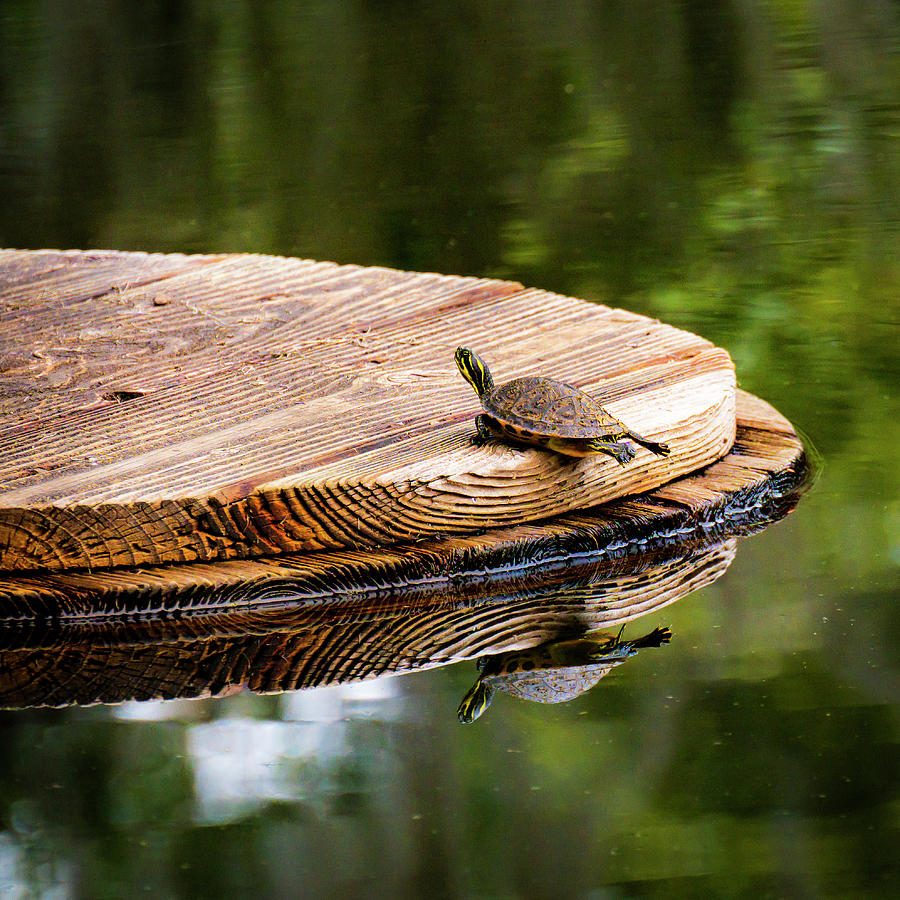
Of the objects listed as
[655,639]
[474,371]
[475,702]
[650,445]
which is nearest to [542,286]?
A: [474,371]

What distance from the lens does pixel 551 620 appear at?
1.47m

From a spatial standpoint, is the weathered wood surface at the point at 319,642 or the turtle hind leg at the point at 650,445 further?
the turtle hind leg at the point at 650,445

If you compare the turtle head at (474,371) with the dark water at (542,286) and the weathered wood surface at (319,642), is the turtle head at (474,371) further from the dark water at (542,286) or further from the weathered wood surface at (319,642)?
the dark water at (542,286)

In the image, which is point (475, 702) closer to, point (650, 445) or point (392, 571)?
point (392, 571)

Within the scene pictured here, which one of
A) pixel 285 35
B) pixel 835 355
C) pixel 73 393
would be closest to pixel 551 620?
pixel 73 393

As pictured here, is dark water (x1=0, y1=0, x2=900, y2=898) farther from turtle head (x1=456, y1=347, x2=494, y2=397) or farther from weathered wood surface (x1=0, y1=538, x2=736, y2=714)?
turtle head (x1=456, y1=347, x2=494, y2=397)

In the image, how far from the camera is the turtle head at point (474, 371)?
177cm

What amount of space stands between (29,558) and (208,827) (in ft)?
1.67

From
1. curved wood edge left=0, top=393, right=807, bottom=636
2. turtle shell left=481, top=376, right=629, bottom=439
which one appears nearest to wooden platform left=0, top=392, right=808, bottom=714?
curved wood edge left=0, top=393, right=807, bottom=636

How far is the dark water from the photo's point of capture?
1.06 meters

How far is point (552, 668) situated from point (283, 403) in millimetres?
643

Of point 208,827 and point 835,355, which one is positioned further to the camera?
point 835,355

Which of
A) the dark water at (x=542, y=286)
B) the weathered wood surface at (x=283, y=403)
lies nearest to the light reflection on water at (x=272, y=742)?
the dark water at (x=542, y=286)

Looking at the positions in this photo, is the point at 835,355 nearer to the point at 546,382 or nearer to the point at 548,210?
the point at 546,382
